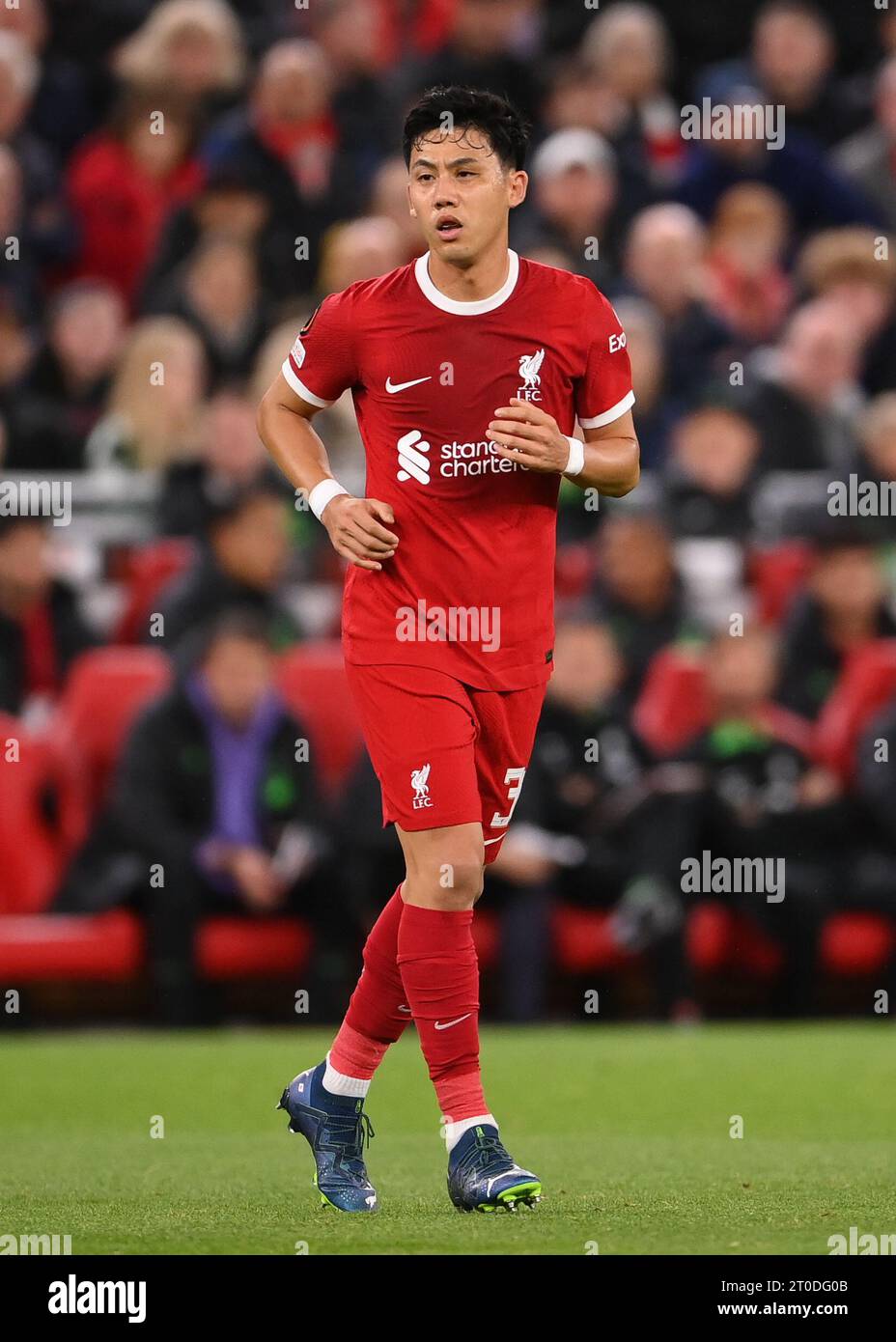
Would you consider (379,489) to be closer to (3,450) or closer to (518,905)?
(518,905)

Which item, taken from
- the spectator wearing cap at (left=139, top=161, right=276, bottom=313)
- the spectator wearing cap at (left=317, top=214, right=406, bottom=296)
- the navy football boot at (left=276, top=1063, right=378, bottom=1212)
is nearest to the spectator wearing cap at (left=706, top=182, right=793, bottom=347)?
the spectator wearing cap at (left=317, top=214, right=406, bottom=296)

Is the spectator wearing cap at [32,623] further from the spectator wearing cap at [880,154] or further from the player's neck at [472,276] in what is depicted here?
the spectator wearing cap at [880,154]

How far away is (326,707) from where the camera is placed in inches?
449

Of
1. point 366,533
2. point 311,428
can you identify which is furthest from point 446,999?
point 311,428

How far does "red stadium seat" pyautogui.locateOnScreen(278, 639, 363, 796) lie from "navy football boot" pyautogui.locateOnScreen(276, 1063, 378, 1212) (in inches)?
212

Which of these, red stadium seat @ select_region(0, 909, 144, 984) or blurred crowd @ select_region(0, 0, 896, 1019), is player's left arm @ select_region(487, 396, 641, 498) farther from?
red stadium seat @ select_region(0, 909, 144, 984)

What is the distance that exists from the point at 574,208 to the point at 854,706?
12.8 ft

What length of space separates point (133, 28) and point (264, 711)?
248 inches

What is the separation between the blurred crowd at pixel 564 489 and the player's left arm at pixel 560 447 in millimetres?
5000

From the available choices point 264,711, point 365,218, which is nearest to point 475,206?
point 264,711

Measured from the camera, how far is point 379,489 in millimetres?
5793

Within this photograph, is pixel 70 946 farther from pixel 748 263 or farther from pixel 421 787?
pixel 748 263

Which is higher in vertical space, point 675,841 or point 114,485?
point 114,485

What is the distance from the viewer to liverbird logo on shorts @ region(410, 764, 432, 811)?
5.49 metres
